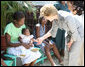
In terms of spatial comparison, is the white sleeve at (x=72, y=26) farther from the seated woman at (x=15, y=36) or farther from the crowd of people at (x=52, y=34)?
the seated woman at (x=15, y=36)

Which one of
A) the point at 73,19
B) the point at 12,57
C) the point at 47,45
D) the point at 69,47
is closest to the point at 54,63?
the point at 47,45

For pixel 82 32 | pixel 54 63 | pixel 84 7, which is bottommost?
pixel 54 63

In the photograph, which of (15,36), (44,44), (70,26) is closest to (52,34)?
(70,26)

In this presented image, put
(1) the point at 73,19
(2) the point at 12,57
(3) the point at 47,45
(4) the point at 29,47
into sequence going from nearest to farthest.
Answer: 1. (1) the point at 73,19
2. (2) the point at 12,57
3. (4) the point at 29,47
4. (3) the point at 47,45

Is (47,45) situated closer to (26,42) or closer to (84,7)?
(26,42)

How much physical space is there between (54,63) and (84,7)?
7.91ft

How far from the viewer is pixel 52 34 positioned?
13.9 feet

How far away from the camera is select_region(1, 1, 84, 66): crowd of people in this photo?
3.68m

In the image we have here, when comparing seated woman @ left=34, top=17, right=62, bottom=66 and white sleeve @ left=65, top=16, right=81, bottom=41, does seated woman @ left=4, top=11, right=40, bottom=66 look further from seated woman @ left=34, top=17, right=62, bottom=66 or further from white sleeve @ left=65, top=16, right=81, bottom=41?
white sleeve @ left=65, top=16, right=81, bottom=41

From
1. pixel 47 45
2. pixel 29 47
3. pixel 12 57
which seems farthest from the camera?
pixel 47 45

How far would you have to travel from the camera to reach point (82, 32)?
12.3ft

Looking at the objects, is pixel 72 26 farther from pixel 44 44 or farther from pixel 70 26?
pixel 44 44

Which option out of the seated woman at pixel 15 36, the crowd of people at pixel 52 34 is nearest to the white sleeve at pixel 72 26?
the crowd of people at pixel 52 34

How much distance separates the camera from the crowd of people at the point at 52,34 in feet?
12.1
